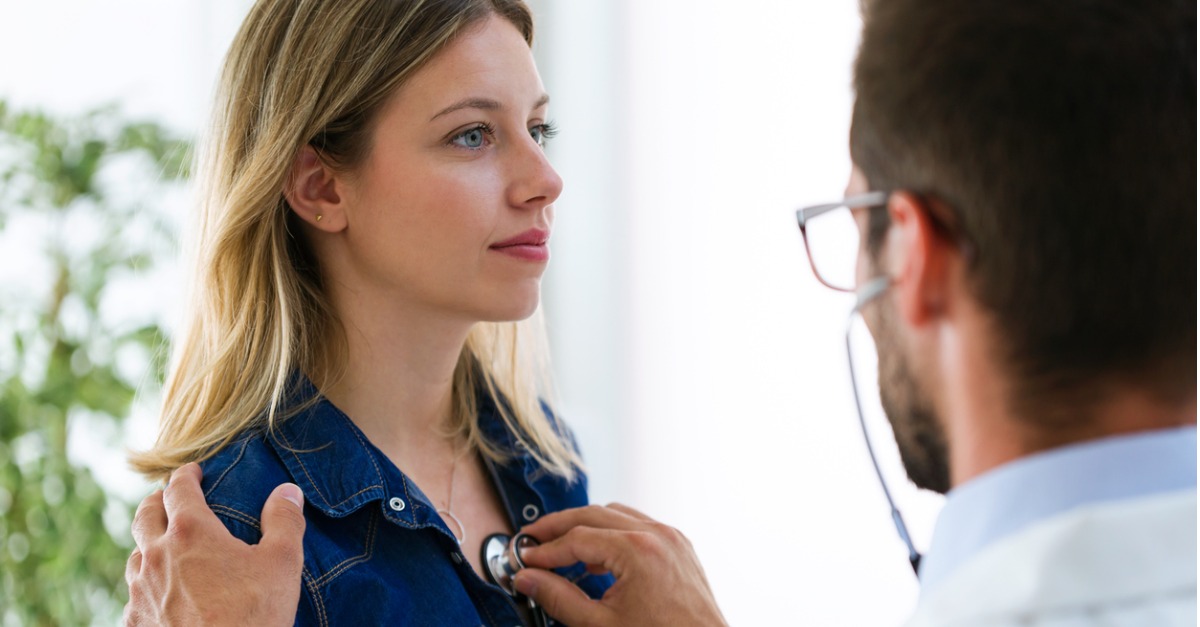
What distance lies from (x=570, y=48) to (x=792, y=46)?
856mm

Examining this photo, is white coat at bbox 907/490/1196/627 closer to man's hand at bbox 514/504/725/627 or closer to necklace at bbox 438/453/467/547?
man's hand at bbox 514/504/725/627

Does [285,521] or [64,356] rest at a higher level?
[64,356]

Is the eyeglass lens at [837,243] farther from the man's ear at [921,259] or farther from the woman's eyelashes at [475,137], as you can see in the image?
the man's ear at [921,259]

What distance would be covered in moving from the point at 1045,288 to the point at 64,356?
77.6 inches

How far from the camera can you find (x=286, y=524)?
1.23 m

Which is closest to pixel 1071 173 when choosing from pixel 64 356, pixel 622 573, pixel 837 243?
pixel 622 573

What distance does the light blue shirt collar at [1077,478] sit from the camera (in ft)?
2.57

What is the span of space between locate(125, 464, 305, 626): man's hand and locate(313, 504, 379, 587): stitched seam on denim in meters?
0.05

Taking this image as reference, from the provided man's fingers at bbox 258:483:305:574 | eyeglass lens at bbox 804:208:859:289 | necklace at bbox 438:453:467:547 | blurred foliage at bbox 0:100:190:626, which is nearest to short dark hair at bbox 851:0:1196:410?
man's fingers at bbox 258:483:305:574

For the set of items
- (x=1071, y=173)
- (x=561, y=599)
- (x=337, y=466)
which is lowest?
(x=561, y=599)

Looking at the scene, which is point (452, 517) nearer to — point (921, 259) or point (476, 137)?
point (476, 137)

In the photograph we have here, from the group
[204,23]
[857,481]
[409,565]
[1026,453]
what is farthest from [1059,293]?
[204,23]

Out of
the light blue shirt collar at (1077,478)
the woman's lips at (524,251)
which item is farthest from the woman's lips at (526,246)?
the light blue shirt collar at (1077,478)

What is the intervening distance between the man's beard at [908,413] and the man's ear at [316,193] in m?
0.80
